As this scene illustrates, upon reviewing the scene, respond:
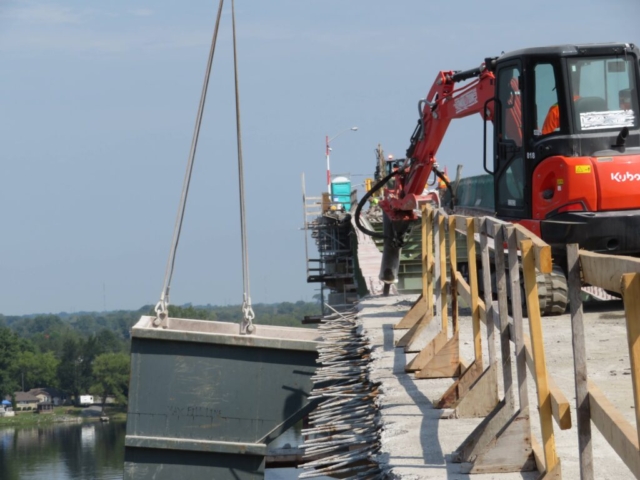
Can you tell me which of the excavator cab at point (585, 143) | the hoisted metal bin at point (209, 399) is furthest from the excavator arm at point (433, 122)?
the hoisted metal bin at point (209, 399)

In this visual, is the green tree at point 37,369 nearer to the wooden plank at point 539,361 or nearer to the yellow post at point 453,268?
the yellow post at point 453,268

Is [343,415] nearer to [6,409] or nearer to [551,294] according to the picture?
[551,294]

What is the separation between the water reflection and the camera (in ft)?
263

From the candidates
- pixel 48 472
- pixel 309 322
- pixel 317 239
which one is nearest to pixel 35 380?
pixel 48 472

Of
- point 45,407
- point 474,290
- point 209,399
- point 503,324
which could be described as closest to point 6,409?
point 45,407

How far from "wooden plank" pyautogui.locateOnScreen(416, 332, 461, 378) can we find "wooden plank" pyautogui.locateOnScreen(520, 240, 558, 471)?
3.63m

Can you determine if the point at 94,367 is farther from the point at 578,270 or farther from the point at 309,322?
the point at 578,270

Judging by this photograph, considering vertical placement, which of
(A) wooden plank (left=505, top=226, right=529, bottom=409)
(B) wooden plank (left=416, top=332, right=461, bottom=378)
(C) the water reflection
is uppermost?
(A) wooden plank (left=505, top=226, right=529, bottom=409)

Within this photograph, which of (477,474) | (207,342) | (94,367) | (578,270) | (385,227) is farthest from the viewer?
(94,367)

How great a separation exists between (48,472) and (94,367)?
68278 mm

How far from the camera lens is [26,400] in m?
150

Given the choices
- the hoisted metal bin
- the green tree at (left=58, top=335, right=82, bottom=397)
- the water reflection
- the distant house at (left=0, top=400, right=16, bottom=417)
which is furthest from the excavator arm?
the green tree at (left=58, top=335, right=82, bottom=397)

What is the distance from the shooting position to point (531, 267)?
17.5 feet

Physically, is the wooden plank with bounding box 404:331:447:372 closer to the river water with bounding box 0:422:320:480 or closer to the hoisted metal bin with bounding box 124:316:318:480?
the hoisted metal bin with bounding box 124:316:318:480
